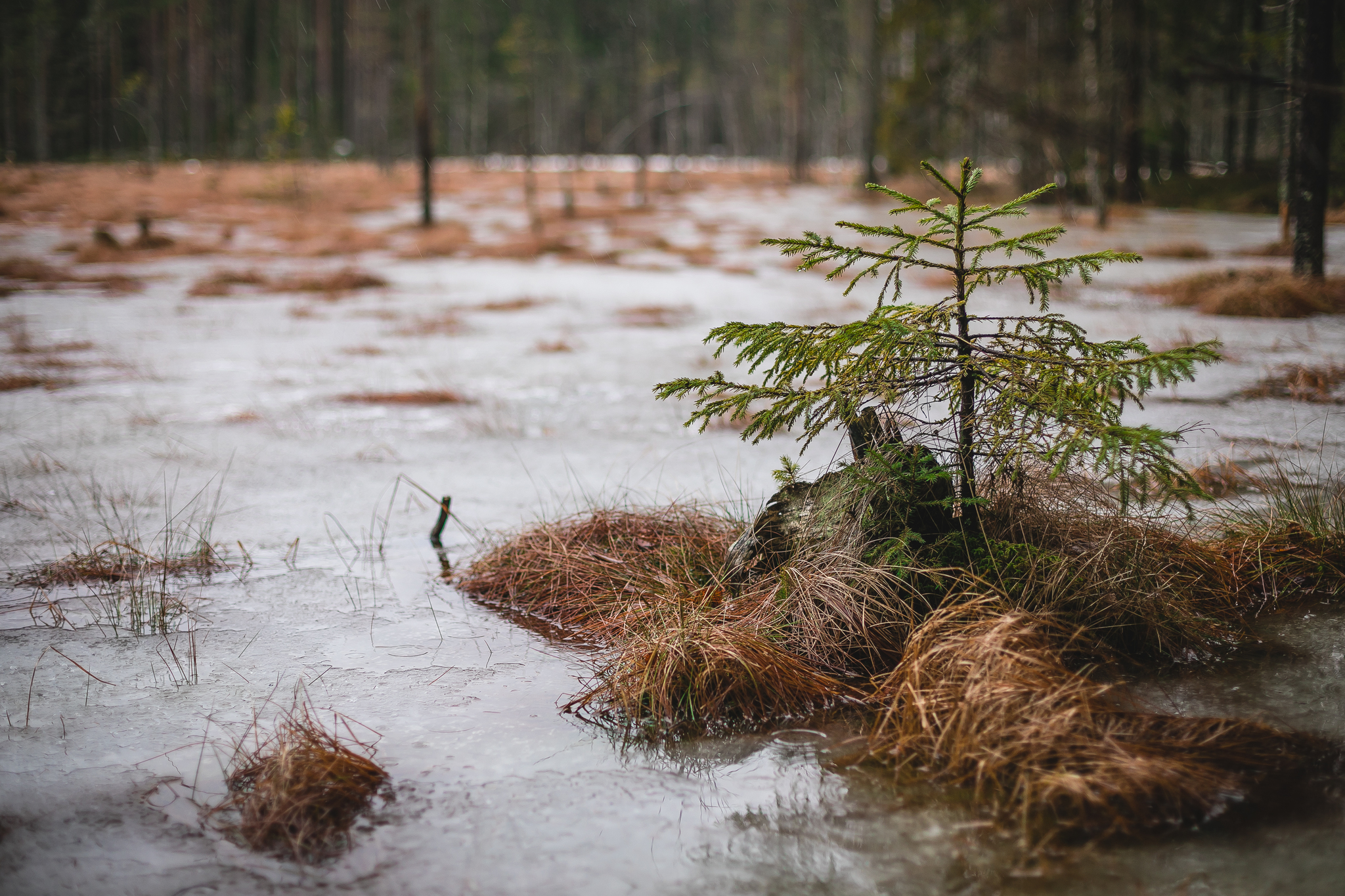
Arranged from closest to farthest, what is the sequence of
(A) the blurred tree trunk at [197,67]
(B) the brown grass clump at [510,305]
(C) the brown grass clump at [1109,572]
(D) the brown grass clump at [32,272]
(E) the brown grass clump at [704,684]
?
(E) the brown grass clump at [704,684] → (C) the brown grass clump at [1109,572] → (B) the brown grass clump at [510,305] → (D) the brown grass clump at [32,272] → (A) the blurred tree trunk at [197,67]

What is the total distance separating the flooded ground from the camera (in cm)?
239

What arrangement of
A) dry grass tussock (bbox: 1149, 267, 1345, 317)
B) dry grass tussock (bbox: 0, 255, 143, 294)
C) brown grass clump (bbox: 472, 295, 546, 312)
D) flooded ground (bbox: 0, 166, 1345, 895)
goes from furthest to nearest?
dry grass tussock (bbox: 0, 255, 143, 294)
brown grass clump (bbox: 472, 295, 546, 312)
dry grass tussock (bbox: 1149, 267, 1345, 317)
flooded ground (bbox: 0, 166, 1345, 895)

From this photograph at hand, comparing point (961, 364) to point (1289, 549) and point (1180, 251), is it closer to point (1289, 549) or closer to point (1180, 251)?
point (1289, 549)

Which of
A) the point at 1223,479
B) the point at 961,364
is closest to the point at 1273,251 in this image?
the point at 1223,479

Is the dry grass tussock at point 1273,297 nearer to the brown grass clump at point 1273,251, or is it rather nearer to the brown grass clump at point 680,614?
the brown grass clump at point 1273,251

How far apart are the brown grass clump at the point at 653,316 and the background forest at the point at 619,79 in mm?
8282

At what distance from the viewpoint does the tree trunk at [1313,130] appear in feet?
30.3

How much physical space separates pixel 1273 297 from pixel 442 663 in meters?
10.00

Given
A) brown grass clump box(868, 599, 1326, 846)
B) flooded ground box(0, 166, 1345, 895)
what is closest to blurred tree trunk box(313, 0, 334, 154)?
flooded ground box(0, 166, 1345, 895)

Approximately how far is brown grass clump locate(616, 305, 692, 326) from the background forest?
326 inches

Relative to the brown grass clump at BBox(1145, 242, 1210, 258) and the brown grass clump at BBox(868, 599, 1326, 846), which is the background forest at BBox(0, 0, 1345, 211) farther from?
the brown grass clump at BBox(868, 599, 1326, 846)

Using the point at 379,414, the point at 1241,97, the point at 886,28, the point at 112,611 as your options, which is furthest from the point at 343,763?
the point at 1241,97

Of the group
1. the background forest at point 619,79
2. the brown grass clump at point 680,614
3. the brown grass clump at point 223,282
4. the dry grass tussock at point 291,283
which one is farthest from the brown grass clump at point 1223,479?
the brown grass clump at point 223,282

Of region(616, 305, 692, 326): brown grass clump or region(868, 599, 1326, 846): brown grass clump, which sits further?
region(616, 305, 692, 326): brown grass clump
